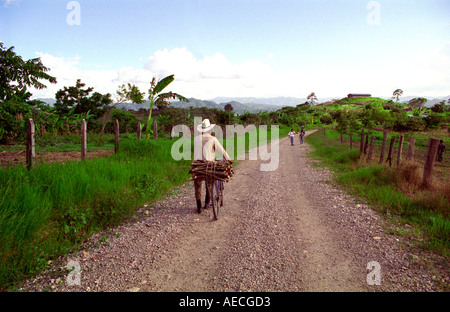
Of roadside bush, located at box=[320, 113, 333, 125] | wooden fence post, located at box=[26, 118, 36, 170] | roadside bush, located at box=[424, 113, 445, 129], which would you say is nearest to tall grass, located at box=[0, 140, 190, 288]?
wooden fence post, located at box=[26, 118, 36, 170]

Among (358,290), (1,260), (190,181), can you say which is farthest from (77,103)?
(358,290)

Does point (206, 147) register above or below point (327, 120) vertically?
above

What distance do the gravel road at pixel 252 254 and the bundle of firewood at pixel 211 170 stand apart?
823 mm

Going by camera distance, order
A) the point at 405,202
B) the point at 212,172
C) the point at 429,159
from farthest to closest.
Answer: the point at 429,159
the point at 405,202
the point at 212,172

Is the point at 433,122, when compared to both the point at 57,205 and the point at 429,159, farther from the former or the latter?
the point at 57,205

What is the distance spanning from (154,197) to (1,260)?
3.45m

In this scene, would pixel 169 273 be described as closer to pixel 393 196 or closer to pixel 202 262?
→ pixel 202 262

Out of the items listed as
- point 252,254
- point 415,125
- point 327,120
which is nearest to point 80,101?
point 252,254

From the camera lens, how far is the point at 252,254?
3.76 m

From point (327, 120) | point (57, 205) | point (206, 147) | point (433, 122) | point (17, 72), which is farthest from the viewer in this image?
point (327, 120)

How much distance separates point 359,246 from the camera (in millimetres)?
4047

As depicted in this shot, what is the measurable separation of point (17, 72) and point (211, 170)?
1515cm

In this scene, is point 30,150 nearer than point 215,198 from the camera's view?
No

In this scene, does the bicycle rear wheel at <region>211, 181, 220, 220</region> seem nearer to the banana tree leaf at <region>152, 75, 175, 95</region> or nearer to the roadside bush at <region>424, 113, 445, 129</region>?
the banana tree leaf at <region>152, 75, 175, 95</region>
